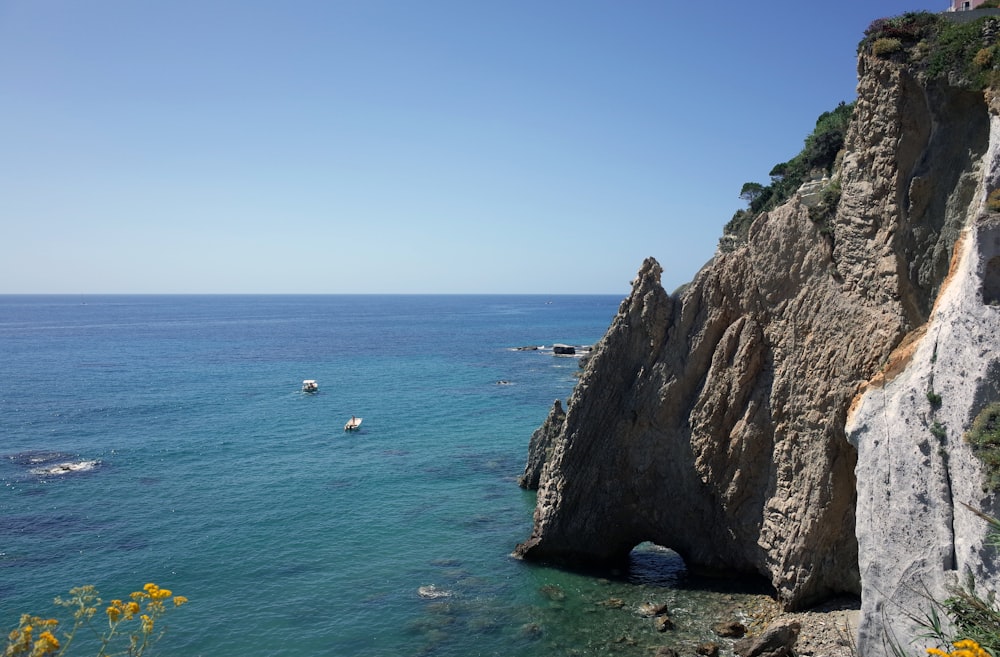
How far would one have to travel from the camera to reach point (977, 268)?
1650 cm

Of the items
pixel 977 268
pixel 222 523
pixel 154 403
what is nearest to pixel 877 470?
pixel 977 268

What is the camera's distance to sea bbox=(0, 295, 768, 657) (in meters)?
24.7

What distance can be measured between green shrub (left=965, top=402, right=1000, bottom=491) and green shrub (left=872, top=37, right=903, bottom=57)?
11.3m

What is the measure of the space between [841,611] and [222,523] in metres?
28.1

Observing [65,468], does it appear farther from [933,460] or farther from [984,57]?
[984,57]

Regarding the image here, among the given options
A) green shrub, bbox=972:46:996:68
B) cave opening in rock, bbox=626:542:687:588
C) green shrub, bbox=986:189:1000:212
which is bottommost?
cave opening in rock, bbox=626:542:687:588

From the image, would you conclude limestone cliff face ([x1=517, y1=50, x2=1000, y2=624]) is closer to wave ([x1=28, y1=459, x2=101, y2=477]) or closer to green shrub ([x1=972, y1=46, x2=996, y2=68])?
green shrub ([x1=972, y1=46, x2=996, y2=68])

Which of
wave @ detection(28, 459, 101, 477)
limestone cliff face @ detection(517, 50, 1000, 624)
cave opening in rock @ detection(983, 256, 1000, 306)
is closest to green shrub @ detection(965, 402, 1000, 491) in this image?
limestone cliff face @ detection(517, 50, 1000, 624)

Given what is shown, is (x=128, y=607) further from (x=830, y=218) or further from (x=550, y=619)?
(x=830, y=218)

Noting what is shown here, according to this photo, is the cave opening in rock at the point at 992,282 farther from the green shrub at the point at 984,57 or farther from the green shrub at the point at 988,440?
the green shrub at the point at 984,57

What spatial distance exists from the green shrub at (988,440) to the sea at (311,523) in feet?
35.7

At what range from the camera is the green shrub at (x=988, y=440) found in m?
15.4

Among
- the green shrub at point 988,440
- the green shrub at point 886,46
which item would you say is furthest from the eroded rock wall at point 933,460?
the green shrub at point 886,46

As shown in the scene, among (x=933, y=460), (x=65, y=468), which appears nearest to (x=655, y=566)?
(x=933, y=460)
